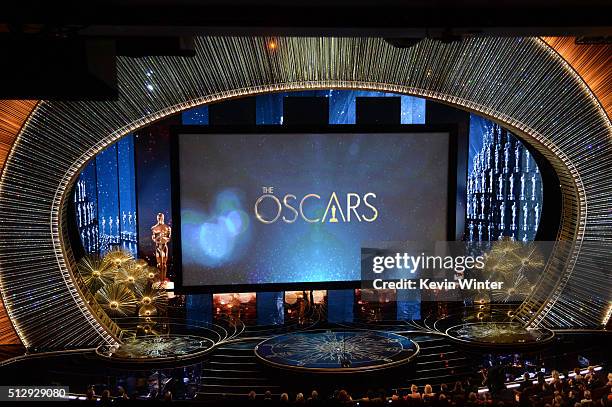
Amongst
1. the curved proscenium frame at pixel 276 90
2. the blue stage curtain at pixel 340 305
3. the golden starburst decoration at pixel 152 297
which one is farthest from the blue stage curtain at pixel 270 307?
the curved proscenium frame at pixel 276 90

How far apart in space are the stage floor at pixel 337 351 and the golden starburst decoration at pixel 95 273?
145cm

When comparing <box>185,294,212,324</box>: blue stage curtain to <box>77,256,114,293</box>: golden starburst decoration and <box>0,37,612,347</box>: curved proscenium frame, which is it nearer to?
<box>77,256,114,293</box>: golden starburst decoration

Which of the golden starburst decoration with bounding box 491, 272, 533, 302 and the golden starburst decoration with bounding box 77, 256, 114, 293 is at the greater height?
the golden starburst decoration with bounding box 77, 256, 114, 293

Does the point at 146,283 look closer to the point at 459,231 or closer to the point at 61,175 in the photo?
the point at 61,175

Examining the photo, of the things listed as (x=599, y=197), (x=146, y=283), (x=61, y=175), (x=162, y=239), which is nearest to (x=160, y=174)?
(x=162, y=239)

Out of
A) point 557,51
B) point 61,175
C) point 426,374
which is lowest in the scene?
point 426,374

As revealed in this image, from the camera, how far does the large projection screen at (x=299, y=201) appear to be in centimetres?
584

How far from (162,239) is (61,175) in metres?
1.80

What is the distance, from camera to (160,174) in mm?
6719

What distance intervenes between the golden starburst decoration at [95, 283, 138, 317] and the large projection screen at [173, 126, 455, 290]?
49 cm

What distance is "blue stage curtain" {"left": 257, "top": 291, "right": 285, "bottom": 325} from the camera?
6.50 meters

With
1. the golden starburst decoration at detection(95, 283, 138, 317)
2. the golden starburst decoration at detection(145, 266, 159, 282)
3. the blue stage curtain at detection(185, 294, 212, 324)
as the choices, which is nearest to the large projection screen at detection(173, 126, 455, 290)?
the golden starburst decoration at detection(145, 266, 159, 282)

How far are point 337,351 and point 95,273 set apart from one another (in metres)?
2.12

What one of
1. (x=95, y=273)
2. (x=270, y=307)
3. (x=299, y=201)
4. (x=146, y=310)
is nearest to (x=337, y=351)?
(x=299, y=201)
